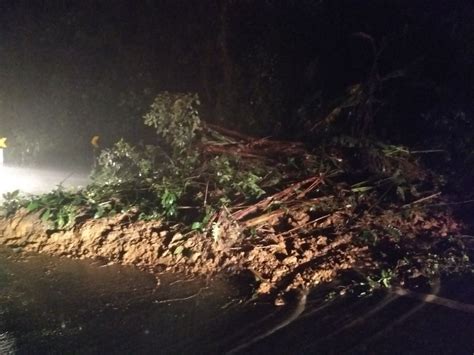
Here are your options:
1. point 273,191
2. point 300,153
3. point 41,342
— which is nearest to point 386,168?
point 300,153

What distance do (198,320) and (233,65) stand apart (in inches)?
203

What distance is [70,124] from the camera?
28.7 feet

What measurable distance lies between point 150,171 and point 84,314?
279 centimetres

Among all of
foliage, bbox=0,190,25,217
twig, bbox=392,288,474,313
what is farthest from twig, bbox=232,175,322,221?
foliage, bbox=0,190,25,217

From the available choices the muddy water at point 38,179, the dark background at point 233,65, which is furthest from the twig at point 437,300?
the muddy water at point 38,179

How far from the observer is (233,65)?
24.4 feet

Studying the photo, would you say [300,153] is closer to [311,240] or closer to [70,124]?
[311,240]

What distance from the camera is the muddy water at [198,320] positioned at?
309cm

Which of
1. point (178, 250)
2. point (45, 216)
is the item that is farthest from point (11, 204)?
point (178, 250)

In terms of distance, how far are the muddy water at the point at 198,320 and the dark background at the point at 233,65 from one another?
3.41 m

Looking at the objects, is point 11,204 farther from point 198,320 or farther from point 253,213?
point 198,320

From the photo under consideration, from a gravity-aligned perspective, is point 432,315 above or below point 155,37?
below

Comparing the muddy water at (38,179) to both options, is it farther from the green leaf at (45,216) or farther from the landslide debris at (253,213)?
the green leaf at (45,216)

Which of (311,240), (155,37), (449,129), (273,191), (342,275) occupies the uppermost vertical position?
(155,37)
